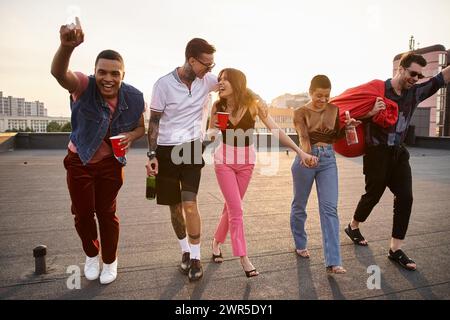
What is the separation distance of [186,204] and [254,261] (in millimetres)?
1006

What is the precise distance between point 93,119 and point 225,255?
2.00 meters

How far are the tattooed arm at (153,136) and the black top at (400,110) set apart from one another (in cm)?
225

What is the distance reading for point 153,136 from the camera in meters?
3.29

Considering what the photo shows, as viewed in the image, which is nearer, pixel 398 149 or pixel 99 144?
pixel 99 144

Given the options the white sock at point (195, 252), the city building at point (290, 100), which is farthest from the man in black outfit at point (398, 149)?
the city building at point (290, 100)

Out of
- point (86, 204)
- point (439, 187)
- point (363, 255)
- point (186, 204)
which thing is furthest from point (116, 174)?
point (439, 187)

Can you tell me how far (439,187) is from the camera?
323 inches

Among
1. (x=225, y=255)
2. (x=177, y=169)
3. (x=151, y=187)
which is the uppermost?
(x=177, y=169)

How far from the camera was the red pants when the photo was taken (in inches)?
117

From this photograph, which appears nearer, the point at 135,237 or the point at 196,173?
the point at 196,173

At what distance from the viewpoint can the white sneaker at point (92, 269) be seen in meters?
3.16

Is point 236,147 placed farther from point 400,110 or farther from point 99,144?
point 400,110

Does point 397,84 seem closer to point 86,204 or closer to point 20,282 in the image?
point 86,204

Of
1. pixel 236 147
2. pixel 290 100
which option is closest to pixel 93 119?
pixel 236 147
